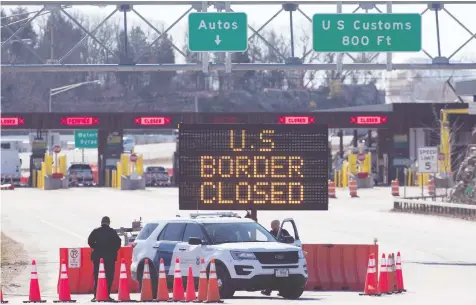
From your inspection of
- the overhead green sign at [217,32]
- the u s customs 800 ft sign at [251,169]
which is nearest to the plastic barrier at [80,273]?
the u s customs 800 ft sign at [251,169]

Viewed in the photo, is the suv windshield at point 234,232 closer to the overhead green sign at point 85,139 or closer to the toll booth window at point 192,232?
the toll booth window at point 192,232

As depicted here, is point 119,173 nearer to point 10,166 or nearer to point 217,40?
point 10,166

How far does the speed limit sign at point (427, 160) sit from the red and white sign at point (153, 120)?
3114 centimetres

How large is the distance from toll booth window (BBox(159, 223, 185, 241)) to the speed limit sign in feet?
114

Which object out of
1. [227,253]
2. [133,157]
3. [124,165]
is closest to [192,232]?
[227,253]

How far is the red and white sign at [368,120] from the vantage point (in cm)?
8519

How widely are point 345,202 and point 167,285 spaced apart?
4366 cm

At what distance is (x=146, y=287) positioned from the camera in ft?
71.3

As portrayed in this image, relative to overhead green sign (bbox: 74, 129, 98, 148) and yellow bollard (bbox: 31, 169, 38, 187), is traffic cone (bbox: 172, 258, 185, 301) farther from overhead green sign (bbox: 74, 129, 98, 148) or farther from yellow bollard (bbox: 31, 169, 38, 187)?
overhead green sign (bbox: 74, 129, 98, 148)

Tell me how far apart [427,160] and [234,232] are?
35.0 meters

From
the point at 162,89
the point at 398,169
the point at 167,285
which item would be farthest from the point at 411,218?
the point at 162,89

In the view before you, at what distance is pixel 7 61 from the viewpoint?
6029 inches

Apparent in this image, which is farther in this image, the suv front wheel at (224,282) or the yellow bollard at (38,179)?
the yellow bollard at (38,179)

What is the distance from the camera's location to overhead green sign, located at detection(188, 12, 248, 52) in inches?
1522
